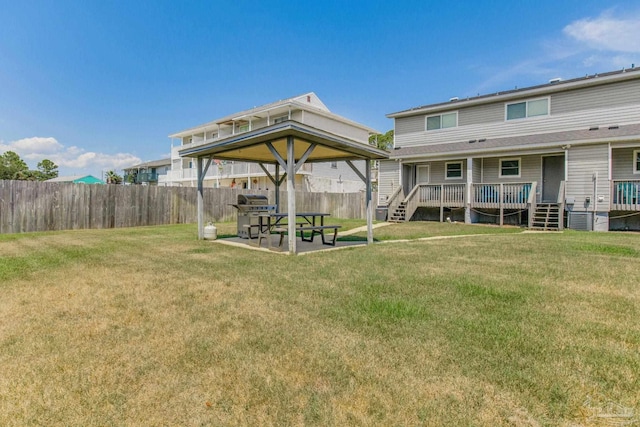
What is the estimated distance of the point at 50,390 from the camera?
229cm

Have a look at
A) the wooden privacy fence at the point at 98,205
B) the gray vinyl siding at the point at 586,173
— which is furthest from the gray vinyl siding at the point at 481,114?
the wooden privacy fence at the point at 98,205

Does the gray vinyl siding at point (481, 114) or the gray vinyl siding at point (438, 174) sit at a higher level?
the gray vinyl siding at point (481, 114)

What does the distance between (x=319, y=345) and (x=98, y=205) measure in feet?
46.7

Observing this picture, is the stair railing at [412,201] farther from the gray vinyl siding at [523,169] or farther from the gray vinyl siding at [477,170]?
the gray vinyl siding at [523,169]

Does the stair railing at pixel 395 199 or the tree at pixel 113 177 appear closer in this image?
the stair railing at pixel 395 199

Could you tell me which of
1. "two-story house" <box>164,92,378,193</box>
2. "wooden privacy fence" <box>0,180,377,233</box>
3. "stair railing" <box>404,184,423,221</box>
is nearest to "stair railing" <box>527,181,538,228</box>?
"stair railing" <box>404,184,423,221</box>

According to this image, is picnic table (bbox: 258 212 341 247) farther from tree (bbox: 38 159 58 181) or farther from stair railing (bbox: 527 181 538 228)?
tree (bbox: 38 159 58 181)

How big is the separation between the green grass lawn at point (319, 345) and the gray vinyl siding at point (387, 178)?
12994mm

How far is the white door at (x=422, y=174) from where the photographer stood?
18.7 metres

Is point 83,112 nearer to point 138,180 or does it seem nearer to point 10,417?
point 138,180

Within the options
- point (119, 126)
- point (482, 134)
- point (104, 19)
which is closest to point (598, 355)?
point (482, 134)

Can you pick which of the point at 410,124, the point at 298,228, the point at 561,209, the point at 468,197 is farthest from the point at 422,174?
the point at 298,228

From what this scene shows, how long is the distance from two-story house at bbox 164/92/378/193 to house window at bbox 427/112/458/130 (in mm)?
8424

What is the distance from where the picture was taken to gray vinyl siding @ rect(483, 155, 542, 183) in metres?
15.8
